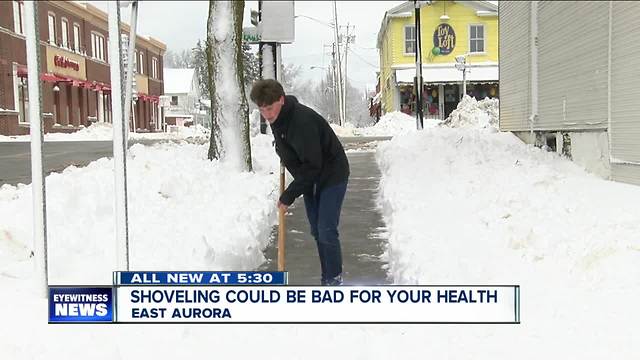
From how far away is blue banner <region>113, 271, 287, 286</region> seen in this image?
120 inches

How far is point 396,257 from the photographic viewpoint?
611cm

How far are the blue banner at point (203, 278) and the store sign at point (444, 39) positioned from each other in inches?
1450

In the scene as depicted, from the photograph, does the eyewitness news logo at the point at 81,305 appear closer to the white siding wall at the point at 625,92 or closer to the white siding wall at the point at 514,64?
the white siding wall at the point at 625,92

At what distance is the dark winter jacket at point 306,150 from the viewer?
14.6 ft

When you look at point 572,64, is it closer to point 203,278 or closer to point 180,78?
point 203,278

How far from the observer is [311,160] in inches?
182

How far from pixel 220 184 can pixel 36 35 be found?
5.94 metres

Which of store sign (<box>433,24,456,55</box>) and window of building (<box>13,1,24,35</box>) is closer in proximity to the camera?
window of building (<box>13,1,24,35</box>)

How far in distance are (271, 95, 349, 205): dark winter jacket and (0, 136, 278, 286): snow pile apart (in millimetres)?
1101

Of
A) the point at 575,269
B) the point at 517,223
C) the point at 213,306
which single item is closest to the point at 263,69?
the point at 517,223

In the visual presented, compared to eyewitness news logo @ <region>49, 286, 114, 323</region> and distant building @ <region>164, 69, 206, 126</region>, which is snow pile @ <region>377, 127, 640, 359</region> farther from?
distant building @ <region>164, 69, 206, 126</region>

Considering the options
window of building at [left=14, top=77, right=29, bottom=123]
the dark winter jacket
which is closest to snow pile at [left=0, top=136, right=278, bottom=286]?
the dark winter jacket

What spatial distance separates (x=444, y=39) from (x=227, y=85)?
1178 inches

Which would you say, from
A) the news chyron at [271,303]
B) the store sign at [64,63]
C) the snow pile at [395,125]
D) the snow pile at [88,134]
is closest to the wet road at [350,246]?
the news chyron at [271,303]
